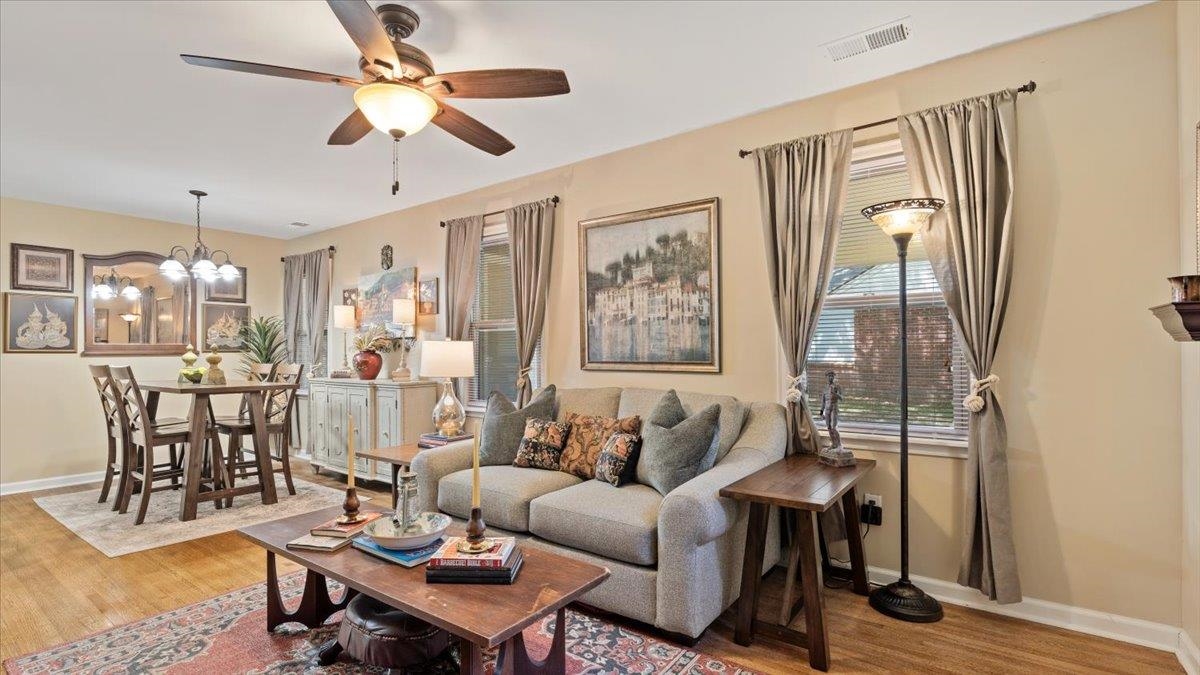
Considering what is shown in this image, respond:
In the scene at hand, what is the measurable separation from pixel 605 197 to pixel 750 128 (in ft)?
3.68

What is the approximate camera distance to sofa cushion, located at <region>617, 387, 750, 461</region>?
304 centimetres

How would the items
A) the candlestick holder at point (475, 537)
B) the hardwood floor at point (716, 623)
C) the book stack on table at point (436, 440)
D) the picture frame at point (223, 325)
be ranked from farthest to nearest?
the picture frame at point (223, 325) < the book stack on table at point (436, 440) < the hardwood floor at point (716, 623) < the candlestick holder at point (475, 537)

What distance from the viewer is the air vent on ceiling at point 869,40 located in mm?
2514

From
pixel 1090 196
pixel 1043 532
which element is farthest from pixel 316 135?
pixel 1043 532

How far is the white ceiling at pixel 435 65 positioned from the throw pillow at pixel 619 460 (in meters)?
1.90

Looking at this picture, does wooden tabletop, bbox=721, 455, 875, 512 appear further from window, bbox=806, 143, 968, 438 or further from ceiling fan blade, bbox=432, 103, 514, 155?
ceiling fan blade, bbox=432, 103, 514, 155

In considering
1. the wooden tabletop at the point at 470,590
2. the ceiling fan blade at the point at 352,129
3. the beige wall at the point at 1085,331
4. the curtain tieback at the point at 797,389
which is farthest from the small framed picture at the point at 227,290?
the beige wall at the point at 1085,331

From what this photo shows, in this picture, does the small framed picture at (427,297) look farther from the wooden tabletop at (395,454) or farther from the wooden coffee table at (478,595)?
the wooden coffee table at (478,595)

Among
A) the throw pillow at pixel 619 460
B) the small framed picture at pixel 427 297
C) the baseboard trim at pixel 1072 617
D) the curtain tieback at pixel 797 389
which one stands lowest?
the baseboard trim at pixel 1072 617

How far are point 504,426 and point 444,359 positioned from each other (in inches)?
33.6

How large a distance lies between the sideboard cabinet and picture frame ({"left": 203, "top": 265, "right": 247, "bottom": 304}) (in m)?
1.93

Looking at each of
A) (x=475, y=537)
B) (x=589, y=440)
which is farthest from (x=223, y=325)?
(x=475, y=537)

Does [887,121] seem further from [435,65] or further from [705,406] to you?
[435,65]

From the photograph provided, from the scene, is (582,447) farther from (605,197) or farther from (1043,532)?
(1043,532)
